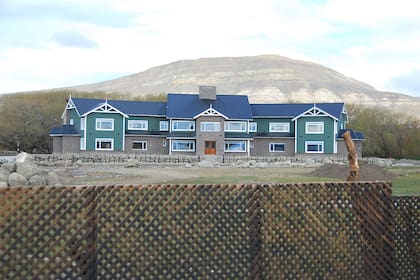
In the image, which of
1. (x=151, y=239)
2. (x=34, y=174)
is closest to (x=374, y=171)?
(x=34, y=174)

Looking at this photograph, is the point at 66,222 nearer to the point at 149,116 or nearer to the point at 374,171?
the point at 374,171

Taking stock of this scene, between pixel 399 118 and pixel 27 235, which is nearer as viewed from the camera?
pixel 27 235

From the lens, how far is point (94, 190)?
235 inches

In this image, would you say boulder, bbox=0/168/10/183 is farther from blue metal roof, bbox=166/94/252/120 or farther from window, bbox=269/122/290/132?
window, bbox=269/122/290/132

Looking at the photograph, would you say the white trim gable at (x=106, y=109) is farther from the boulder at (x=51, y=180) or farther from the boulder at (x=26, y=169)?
the boulder at (x=51, y=180)

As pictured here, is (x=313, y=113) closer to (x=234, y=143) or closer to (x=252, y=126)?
(x=252, y=126)

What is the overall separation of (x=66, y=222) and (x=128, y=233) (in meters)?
0.75

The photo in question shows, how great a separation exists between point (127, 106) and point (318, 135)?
76.7 ft

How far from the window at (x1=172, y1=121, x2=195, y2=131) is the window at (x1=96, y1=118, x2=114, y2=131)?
7305 mm

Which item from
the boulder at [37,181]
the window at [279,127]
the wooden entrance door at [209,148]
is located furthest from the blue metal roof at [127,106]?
the boulder at [37,181]

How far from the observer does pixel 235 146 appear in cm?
6003

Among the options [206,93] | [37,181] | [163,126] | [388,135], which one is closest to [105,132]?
[163,126]

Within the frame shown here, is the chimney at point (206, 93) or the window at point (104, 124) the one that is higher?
the chimney at point (206, 93)

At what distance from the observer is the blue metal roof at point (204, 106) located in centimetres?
5934
